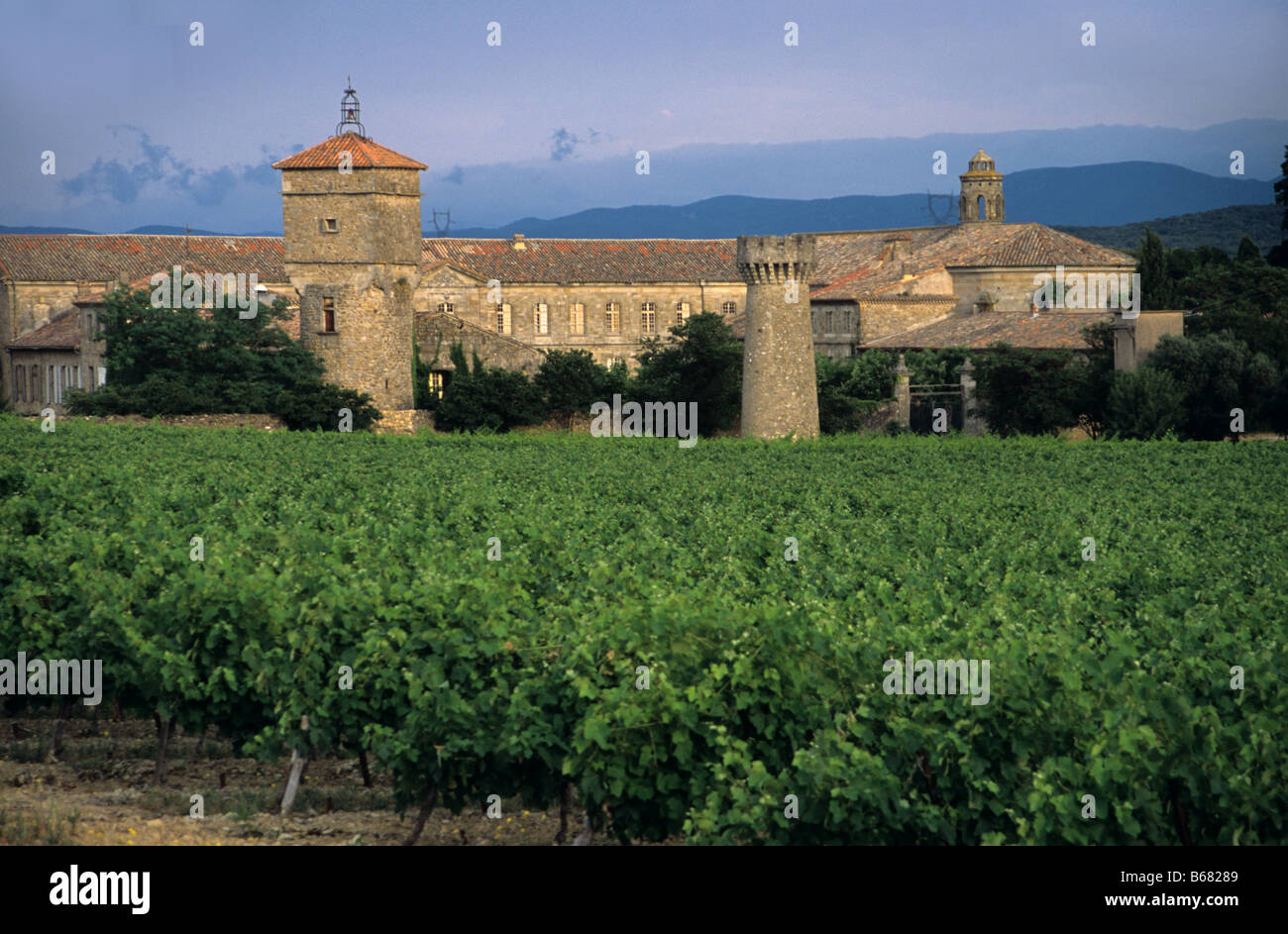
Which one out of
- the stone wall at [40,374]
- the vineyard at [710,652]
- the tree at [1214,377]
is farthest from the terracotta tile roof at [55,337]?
the vineyard at [710,652]

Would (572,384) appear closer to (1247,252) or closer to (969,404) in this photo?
(969,404)

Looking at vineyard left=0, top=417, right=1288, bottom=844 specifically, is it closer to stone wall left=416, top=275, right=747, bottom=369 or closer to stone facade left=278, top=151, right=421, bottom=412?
stone facade left=278, top=151, right=421, bottom=412

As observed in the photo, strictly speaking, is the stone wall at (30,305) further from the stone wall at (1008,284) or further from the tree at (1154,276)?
the tree at (1154,276)

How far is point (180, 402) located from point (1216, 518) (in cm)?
3401

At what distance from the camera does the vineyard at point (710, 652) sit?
7574 millimetres

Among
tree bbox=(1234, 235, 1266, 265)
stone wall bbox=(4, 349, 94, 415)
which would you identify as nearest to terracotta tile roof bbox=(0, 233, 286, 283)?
stone wall bbox=(4, 349, 94, 415)

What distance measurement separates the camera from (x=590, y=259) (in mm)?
68625

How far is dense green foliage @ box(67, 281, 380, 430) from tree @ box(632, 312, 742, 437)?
946cm

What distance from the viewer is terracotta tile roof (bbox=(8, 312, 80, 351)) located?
59000mm

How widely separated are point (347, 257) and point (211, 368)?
5807mm

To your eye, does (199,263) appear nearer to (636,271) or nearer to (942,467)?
(636,271)

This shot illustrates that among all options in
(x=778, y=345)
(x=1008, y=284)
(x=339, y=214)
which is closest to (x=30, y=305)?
(x=339, y=214)

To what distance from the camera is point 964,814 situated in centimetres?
759

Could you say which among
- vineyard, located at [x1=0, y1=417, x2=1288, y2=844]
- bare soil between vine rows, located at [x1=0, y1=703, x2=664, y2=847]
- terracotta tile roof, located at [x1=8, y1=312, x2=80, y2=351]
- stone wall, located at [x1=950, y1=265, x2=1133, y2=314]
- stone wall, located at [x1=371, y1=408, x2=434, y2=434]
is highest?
stone wall, located at [x1=950, y1=265, x2=1133, y2=314]
